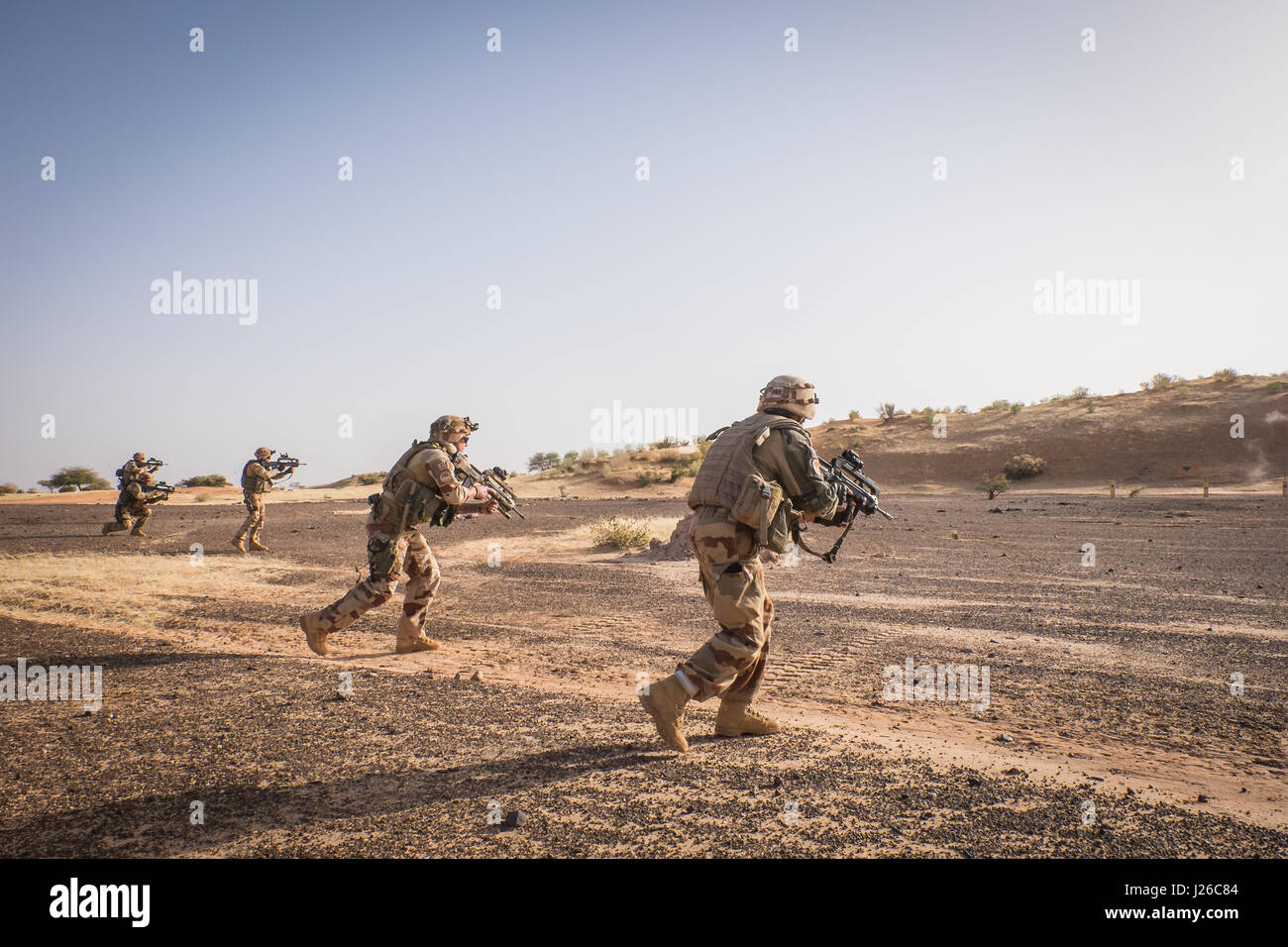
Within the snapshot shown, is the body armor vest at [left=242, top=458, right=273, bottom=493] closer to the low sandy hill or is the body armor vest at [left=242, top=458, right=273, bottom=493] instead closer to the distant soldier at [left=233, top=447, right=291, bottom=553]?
the distant soldier at [left=233, top=447, right=291, bottom=553]

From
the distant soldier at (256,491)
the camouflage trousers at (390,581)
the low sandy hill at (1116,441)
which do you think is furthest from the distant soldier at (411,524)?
the low sandy hill at (1116,441)

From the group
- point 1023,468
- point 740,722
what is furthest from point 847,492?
point 1023,468

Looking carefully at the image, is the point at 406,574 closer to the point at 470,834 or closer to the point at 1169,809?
the point at 470,834

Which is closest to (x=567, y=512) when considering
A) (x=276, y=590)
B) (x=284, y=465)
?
(x=284, y=465)

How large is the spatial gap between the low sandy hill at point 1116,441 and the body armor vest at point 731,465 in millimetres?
33778

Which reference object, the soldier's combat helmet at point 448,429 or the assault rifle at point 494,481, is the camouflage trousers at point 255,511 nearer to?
the assault rifle at point 494,481

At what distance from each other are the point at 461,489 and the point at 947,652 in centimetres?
472

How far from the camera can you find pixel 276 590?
11.4 m

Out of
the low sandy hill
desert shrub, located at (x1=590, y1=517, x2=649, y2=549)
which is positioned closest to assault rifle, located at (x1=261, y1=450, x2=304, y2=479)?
desert shrub, located at (x1=590, y1=517, x2=649, y2=549)

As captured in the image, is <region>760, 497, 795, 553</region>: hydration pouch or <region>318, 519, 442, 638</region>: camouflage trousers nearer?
<region>760, 497, 795, 553</region>: hydration pouch

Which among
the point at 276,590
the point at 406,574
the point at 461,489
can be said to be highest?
the point at 461,489

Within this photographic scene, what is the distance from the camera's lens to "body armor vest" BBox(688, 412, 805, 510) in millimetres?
4637

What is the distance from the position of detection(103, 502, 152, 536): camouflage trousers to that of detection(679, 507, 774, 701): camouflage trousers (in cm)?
1927

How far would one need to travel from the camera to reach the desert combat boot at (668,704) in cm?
445
